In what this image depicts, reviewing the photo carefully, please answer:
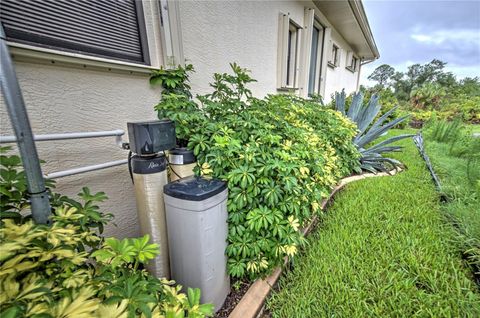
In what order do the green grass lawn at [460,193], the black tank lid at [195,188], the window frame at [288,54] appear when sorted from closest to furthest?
the black tank lid at [195,188]
the green grass lawn at [460,193]
the window frame at [288,54]

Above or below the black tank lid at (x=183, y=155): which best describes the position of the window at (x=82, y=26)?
above

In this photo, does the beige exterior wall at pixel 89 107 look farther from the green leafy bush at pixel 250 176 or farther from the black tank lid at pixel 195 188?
the black tank lid at pixel 195 188

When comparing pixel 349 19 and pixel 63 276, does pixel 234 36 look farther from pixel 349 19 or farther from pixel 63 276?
pixel 349 19

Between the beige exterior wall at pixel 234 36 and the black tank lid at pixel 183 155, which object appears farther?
the beige exterior wall at pixel 234 36

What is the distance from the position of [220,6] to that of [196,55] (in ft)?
2.20

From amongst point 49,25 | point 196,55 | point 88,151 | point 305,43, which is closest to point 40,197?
point 88,151

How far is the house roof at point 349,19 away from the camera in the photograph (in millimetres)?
4281

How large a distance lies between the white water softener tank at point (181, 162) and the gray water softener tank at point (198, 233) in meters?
0.13

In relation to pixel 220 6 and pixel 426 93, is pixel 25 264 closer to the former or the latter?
pixel 220 6

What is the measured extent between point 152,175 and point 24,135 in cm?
56

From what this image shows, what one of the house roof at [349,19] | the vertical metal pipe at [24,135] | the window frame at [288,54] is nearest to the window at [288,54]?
the window frame at [288,54]

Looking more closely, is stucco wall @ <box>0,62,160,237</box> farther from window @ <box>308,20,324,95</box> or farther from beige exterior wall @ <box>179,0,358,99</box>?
window @ <box>308,20,324,95</box>

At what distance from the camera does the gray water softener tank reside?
1052 mm

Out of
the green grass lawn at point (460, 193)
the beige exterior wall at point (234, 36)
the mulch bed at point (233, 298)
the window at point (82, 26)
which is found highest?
the beige exterior wall at point (234, 36)
